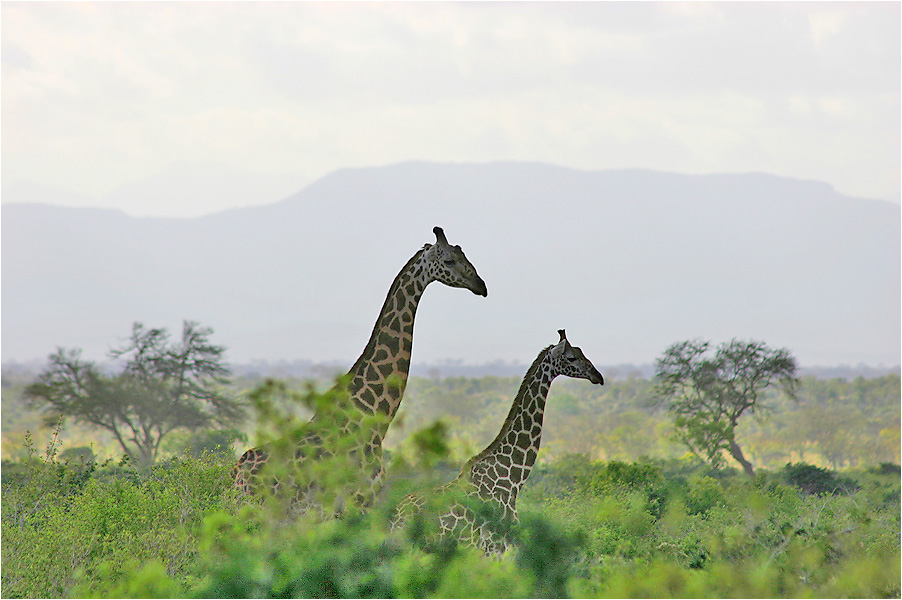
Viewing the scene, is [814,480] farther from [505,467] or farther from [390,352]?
[390,352]

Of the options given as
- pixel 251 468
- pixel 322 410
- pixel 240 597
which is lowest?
pixel 240 597

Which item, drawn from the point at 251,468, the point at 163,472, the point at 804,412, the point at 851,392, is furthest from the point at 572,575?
the point at 851,392

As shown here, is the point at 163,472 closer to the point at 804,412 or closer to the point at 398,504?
the point at 398,504

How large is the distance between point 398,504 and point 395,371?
1535mm

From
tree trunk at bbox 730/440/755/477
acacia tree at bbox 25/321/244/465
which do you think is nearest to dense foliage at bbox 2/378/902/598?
tree trunk at bbox 730/440/755/477

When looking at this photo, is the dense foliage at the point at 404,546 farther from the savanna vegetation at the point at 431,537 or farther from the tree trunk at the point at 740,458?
the tree trunk at the point at 740,458

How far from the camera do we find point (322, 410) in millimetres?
10547

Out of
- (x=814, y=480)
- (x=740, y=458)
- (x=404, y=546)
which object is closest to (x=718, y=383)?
(x=740, y=458)

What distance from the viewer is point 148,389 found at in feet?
91.8

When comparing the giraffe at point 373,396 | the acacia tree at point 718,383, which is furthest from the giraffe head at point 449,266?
the acacia tree at point 718,383

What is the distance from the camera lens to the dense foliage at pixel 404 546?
7.74 m

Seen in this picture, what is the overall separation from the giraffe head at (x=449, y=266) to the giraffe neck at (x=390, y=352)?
0.11 m

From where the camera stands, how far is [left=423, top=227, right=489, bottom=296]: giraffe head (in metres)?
11.2

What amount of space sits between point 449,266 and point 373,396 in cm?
169
